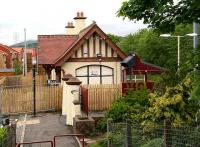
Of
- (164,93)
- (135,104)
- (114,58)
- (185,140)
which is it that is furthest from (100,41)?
(185,140)

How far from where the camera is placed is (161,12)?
30.5ft

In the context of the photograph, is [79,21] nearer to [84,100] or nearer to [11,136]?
[84,100]

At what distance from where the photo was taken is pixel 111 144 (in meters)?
14.9

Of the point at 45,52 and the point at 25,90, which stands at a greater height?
the point at 45,52

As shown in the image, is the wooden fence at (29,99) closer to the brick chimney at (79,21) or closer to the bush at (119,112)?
the bush at (119,112)

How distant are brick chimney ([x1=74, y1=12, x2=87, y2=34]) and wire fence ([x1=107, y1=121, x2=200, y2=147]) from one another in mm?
29590

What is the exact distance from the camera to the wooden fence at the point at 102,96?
2802 centimetres

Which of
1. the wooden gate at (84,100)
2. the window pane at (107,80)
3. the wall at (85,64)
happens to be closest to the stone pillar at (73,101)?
the wooden gate at (84,100)

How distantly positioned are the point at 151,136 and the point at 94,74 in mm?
23314

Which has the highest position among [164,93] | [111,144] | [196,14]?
[196,14]

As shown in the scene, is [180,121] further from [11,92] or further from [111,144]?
[11,92]

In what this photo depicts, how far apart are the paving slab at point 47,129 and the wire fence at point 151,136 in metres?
4.74

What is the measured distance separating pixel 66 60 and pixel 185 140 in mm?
23918

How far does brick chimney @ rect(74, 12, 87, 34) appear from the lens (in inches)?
1732
